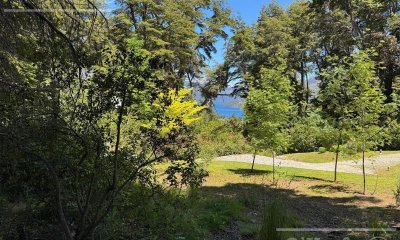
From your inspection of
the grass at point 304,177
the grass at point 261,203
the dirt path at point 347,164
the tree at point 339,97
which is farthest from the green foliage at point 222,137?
the tree at point 339,97

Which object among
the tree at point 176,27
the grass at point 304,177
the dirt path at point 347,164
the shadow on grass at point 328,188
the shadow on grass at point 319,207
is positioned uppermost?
the tree at point 176,27

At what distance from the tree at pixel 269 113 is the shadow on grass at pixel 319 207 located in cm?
202

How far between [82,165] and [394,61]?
23.3m

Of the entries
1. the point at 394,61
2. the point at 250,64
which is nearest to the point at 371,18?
the point at 394,61

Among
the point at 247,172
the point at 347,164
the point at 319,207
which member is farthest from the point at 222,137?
the point at 319,207

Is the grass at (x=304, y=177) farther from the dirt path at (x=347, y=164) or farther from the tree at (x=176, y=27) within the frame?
the tree at (x=176, y=27)

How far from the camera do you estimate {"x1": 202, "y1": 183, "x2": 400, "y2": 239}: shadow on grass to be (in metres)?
6.41

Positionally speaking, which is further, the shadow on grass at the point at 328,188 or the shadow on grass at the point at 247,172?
the shadow on grass at the point at 247,172

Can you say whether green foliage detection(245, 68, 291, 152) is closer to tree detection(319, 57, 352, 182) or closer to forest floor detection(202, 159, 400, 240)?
forest floor detection(202, 159, 400, 240)

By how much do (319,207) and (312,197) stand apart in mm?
1253

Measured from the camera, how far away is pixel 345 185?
1123 cm

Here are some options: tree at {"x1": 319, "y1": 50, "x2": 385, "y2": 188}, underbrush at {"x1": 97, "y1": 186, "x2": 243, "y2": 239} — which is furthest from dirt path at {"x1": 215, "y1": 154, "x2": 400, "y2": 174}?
A: underbrush at {"x1": 97, "y1": 186, "x2": 243, "y2": 239}

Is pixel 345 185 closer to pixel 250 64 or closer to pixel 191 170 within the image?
pixel 191 170

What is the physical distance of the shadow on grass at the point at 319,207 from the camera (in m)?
6.41
